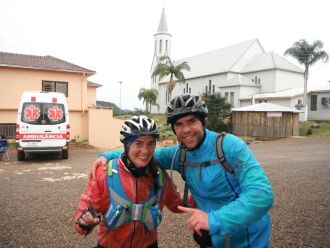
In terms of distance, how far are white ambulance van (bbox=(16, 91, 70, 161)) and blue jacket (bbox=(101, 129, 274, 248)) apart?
1111 cm

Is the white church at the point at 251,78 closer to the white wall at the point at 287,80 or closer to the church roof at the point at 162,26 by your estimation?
the white wall at the point at 287,80

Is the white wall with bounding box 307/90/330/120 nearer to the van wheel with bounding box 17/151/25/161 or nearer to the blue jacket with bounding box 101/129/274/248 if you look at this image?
the van wheel with bounding box 17/151/25/161

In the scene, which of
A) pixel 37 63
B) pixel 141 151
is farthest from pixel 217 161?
pixel 37 63

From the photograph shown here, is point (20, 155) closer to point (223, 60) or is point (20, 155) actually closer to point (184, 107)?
point (184, 107)

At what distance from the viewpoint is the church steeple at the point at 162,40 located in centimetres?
7262

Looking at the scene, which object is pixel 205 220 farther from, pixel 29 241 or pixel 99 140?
pixel 99 140

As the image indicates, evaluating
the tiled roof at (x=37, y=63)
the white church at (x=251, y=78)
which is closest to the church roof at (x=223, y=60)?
the white church at (x=251, y=78)

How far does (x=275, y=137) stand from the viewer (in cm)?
2612

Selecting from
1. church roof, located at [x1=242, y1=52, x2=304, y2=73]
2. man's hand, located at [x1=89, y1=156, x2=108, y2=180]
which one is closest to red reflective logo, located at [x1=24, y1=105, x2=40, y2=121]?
man's hand, located at [x1=89, y1=156, x2=108, y2=180]

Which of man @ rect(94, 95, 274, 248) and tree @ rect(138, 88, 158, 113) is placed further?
tree @ rect(138, 88, 158, 113)

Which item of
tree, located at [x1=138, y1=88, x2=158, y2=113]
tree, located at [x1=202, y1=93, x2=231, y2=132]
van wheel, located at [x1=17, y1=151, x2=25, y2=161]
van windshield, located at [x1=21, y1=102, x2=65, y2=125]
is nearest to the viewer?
van windshield, located at [x1=21, y1=102, x2=65, y2=125]

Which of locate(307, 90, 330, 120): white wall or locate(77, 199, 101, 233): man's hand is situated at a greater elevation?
locate(307, 90, 330, 120): white wall

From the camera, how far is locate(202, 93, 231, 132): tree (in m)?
28.8

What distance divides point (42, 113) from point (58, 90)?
817cm
